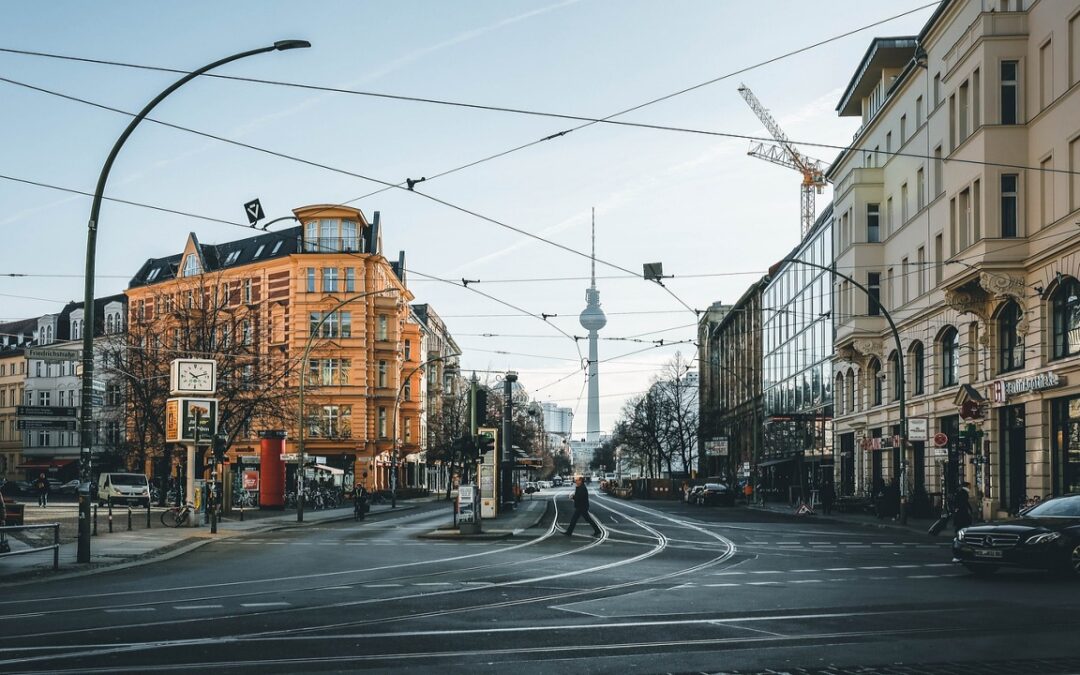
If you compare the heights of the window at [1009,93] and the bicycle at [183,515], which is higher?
the window at [1009,93]

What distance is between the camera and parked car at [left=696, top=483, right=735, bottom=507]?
65.3m

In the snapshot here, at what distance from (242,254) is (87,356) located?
6997 cm

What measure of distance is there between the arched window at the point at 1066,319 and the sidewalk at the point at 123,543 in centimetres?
2337

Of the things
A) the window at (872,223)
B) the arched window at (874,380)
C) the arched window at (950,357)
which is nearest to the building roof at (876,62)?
the window at (872,223)

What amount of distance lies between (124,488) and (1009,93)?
4251cm

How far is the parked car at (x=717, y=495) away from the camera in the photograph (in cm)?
6531

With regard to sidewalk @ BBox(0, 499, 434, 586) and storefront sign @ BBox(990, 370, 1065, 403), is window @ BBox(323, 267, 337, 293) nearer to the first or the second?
sidewalk @ BBox(0, 499, 434, 586)

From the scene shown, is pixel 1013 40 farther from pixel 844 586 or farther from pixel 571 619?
pixel 571 619

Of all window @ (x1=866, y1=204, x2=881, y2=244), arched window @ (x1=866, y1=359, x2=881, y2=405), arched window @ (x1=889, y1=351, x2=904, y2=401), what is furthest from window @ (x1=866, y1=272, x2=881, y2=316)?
arched window @ (x1=866, y1=359, x2=881, y2=405)

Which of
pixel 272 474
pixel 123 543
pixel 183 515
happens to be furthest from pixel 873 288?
pixel 123 543

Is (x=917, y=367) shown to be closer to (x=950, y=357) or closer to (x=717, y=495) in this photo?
(x=950, y=357)

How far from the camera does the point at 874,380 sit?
2116 inches

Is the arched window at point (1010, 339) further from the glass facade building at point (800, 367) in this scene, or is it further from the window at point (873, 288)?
the glass facade building at point (800, 367)

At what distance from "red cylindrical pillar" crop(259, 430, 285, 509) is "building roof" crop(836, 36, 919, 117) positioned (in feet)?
100
